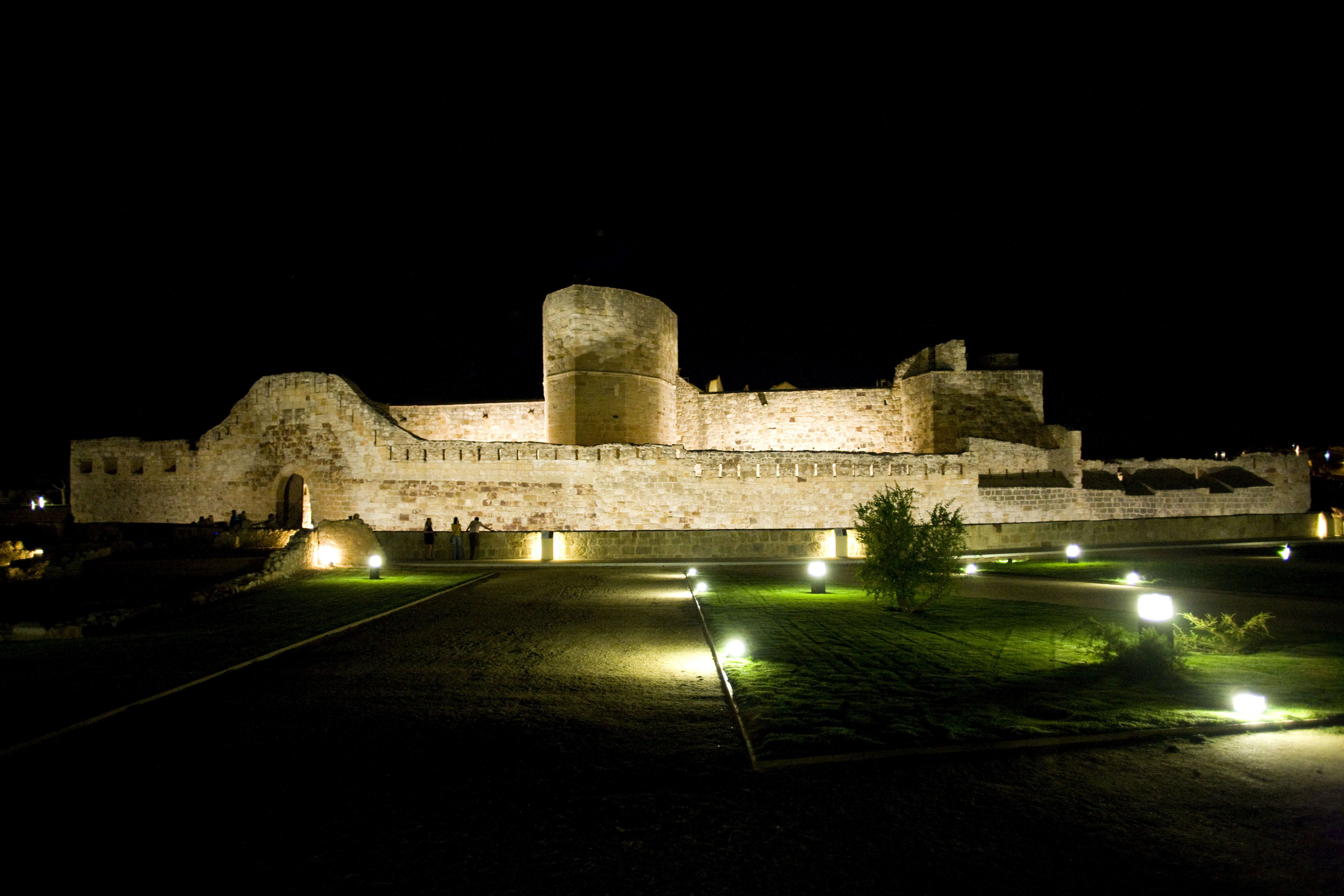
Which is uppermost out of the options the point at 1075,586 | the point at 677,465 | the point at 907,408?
the point at 907,408

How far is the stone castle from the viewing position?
18.6 meters

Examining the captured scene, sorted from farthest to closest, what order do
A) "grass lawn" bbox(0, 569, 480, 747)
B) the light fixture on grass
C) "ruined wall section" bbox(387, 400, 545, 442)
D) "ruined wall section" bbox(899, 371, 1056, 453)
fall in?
1. "ruined wall section" bbox(899, 371, 1056, 453)
2. "ruined wall section" bbox(387, 400, 545, 442)
3. the light fixture on grass
4. "grass lawn" bbox(0, 569, 480, 747)

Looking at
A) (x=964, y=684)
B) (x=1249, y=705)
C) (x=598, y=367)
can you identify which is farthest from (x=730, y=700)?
(x=598, y=367)

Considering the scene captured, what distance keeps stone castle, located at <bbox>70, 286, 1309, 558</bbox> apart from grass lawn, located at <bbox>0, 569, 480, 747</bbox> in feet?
21.6

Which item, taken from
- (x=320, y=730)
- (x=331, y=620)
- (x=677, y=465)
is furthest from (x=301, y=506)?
(x=320, y=730)

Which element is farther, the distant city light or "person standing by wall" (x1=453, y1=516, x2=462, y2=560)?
"person standing by wall" (x1=453, y1=516, x2=462, y2=560)

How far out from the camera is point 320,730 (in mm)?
4156

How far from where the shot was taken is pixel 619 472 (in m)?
18.9

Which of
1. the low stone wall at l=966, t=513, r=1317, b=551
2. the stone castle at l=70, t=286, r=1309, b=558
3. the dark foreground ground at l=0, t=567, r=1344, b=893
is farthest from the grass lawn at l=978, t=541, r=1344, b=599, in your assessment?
the dark foreground ground at l=0, t=567, r=1344, b=893

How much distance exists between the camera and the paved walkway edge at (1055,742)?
3.56 m

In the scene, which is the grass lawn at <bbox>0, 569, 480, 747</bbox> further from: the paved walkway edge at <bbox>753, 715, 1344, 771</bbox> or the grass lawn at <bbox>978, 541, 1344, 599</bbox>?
the grass lawn at <bbox>978, 541, 1344, 599</bbox>

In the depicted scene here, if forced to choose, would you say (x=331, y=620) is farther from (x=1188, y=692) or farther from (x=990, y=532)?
(x=990, y=532)

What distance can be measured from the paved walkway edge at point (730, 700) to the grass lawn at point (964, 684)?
51 mm

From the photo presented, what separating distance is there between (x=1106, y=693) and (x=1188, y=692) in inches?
22.9
